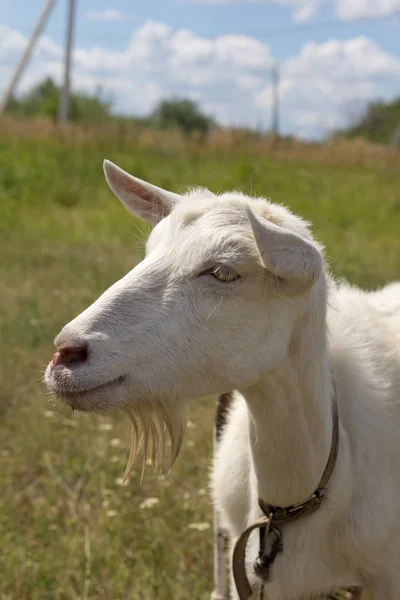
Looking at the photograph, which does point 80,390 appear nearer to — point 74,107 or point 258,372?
point 258,372

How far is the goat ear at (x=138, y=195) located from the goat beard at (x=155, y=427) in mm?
655

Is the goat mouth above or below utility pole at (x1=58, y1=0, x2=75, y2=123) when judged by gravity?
below

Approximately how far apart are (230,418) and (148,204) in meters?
0.81

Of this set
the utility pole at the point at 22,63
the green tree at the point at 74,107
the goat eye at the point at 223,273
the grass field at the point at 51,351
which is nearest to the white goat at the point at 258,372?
the goat eye at the point at 223,273

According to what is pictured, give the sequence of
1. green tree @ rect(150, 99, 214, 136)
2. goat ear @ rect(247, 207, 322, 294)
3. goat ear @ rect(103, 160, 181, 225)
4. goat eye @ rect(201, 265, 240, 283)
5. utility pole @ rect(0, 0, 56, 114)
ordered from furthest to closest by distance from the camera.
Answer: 1. green tree @ rect(150, 99, 214, 136)
2. utility pole @ rect(0, 0, 56, 114)
3. goat ear @ rect(103, 160, 181, 225)
4. goat eye @ rect(201, 265, 240, 283)
5. goat ear @ rect(247, 207, 322, 294)

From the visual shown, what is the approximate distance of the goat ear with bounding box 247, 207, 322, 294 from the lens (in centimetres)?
166

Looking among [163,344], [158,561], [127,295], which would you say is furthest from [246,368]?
[158,561]

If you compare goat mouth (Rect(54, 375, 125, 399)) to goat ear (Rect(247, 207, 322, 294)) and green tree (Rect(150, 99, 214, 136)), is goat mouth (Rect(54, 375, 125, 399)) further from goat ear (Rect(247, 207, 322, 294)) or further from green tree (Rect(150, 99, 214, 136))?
green tree (Rect(150, 99, 214, 136))

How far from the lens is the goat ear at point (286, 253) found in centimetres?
166

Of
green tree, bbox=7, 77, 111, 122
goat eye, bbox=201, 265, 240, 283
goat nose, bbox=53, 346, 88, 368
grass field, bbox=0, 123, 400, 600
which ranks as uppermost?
green tree, bbox=7, 77, 111, 122

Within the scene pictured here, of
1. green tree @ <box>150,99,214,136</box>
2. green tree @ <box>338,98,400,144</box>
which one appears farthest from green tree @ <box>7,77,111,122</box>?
green tree @ <box>338,98,400,144</box>

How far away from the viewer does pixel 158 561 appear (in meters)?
2.96

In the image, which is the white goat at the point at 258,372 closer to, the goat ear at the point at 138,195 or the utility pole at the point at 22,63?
the goat ear at the point at 138,195

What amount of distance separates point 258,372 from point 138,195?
76cm
